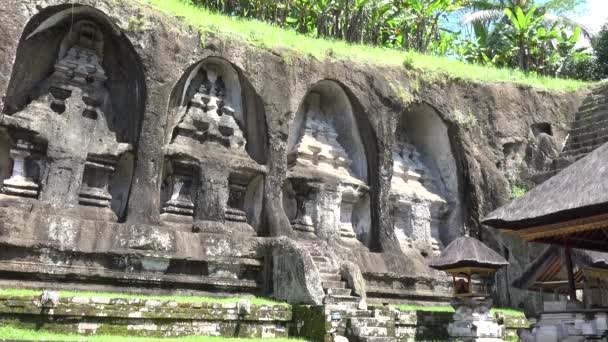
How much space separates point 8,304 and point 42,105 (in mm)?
5675

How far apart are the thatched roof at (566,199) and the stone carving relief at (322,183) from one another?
7504mm

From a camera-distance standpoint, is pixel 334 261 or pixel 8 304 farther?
pixel 334 261

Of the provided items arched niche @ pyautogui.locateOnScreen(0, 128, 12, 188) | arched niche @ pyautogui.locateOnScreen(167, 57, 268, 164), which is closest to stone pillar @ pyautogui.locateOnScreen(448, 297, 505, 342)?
arched niche @ pyautogui.locateOnScreen(167, 57, 268, 164)

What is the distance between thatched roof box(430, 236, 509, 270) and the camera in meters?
12.2

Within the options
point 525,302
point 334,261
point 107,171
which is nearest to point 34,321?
point 107,171

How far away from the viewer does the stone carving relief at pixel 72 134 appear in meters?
12.6

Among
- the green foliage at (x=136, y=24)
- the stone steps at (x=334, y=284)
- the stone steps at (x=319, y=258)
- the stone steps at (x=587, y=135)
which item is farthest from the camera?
the stone steps at (x=587, y=135)

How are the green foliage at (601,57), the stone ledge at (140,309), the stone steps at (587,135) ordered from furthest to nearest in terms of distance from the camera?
the green foliage at (601,57)
the stone steps at (587,135)
the stone ledge at (140,309)

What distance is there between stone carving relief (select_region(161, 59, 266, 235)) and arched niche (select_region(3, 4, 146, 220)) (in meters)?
1.26

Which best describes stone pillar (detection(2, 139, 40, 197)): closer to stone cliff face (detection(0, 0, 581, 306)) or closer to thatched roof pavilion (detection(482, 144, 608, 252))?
stone cliff face (detection(0, 0, 581, 306))

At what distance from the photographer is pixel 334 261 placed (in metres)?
13.1

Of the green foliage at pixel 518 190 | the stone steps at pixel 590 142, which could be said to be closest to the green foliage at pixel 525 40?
the stone steps at pixel 590 142

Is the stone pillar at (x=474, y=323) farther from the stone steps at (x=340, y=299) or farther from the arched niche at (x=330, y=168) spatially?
the arched niche at (x=330, y=168)

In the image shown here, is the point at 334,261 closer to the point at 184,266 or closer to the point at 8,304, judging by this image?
the point at 184,266
